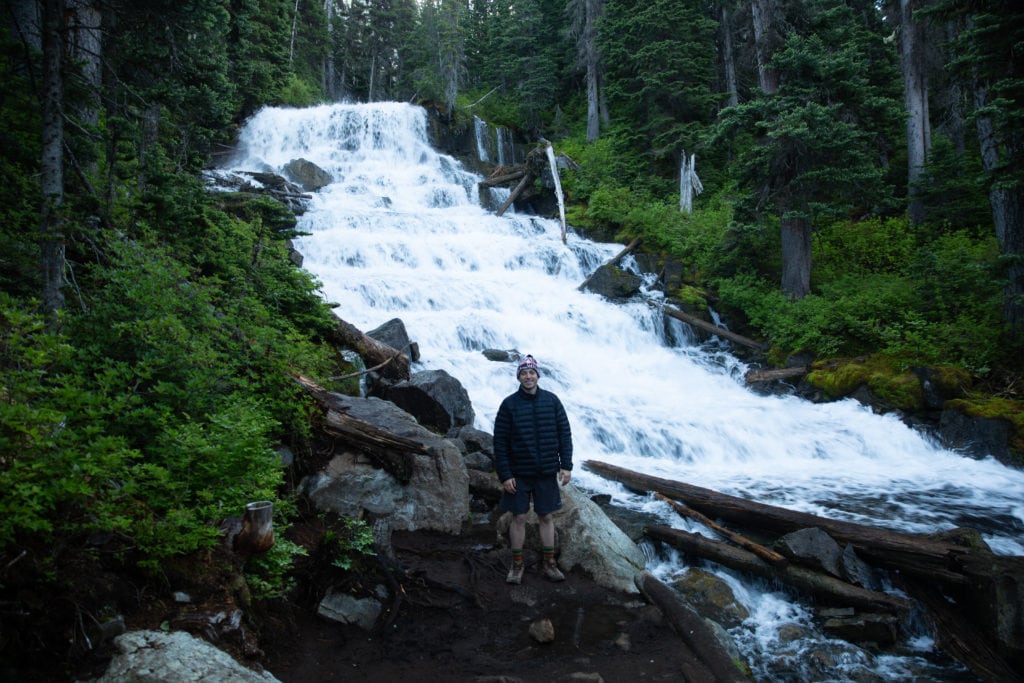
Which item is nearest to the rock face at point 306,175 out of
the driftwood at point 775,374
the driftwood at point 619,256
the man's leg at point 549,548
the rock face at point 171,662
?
the driftwood at point 619,256

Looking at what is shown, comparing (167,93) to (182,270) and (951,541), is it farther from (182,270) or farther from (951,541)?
(951,541)

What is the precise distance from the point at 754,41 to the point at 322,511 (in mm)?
16763

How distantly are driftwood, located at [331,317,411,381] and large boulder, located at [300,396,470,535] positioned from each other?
9.30 ft

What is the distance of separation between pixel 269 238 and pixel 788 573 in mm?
8839

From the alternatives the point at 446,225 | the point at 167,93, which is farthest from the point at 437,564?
the point at 446,225

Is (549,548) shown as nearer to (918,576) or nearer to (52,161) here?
(918,576)

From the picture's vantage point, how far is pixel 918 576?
6156 mm

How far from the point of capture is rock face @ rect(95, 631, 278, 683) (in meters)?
2.92

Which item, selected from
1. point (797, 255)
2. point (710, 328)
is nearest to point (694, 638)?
point (710, 328)

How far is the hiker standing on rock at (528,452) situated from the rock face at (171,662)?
2.65 metres

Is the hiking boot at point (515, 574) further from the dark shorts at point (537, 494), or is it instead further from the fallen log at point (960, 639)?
the fallen log at point (960, 639)

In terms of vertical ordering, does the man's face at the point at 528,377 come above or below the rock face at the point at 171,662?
above

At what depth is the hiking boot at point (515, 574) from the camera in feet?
18.1

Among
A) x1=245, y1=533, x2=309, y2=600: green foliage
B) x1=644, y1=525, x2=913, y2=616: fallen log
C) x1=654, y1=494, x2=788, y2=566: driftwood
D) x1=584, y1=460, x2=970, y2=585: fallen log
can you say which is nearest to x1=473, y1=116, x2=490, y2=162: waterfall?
x1=584, y1=460, x2=970, y2=585: fallen log
